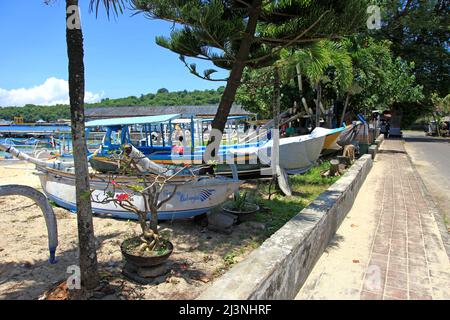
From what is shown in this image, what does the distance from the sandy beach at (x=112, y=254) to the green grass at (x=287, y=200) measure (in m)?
0.41

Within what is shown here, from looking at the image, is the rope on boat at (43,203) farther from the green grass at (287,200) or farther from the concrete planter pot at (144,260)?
the green grass at (287,200)

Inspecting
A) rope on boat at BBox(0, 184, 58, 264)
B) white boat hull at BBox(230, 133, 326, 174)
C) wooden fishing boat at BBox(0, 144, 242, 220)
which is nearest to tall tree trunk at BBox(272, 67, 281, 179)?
white boat hull at BBox(230, 133, 326, 174)

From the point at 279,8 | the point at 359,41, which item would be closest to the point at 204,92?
the point at 359,41

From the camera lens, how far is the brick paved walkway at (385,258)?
3189 mm

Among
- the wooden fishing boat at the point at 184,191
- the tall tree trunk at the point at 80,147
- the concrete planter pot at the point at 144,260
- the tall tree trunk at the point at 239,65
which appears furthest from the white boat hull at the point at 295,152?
the tall tree trunk at the point at 80,147

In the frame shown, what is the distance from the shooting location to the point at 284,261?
8.78 ft

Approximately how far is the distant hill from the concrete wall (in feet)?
204

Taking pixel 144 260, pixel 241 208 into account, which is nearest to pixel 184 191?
pixel 241 208

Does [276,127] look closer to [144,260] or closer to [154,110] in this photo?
[144,260]

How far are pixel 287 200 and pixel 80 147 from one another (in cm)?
487

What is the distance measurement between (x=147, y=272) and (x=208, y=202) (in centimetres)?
201

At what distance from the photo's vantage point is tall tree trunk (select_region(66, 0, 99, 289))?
288cm

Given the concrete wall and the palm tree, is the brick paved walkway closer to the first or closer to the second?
the concrete wall

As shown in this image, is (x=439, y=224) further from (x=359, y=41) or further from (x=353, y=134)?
(x=359, y=41)
